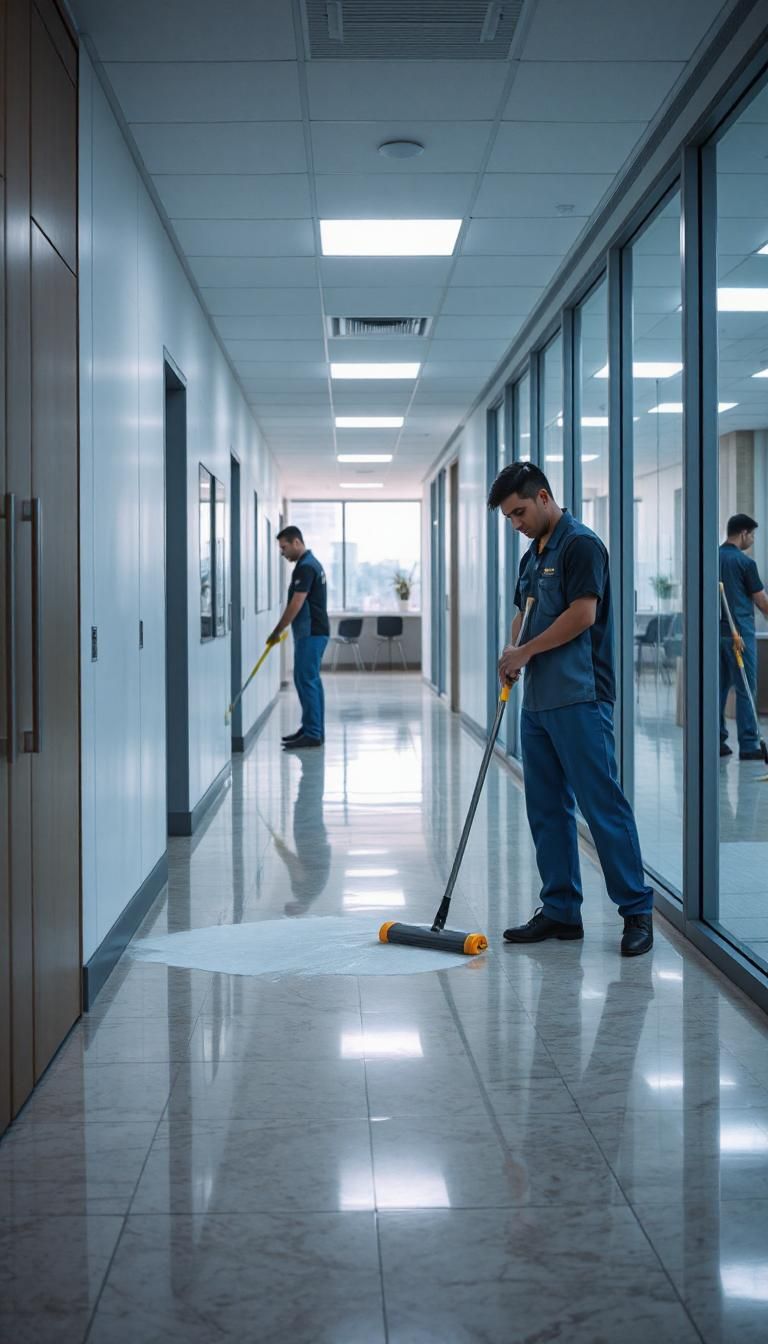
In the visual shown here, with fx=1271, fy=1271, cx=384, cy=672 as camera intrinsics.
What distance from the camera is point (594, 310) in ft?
19.7

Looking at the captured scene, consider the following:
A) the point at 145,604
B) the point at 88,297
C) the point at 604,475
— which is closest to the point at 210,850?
the point at 145,604

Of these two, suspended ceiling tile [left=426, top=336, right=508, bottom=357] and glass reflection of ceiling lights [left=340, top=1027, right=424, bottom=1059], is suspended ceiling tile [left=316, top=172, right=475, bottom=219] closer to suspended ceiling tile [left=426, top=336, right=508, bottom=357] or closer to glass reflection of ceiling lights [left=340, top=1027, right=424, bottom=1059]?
suspended ceiling tile [left=426, top=336, right=508, bottom=357]

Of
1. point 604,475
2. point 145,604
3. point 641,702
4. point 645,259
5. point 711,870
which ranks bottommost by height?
point 711,870

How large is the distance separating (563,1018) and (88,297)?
2308 millimetres

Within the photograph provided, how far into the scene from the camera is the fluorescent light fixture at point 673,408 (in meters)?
3.76

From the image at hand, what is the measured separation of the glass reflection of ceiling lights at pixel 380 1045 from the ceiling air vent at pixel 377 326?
4.81 m

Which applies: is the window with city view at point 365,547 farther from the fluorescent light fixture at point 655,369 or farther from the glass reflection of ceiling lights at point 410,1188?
the glass reflection of ceiling lights at point 410,1188

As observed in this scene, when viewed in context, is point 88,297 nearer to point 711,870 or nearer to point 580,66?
point 580,66

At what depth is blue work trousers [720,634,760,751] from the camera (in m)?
3.61

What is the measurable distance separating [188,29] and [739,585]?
2.18 meters

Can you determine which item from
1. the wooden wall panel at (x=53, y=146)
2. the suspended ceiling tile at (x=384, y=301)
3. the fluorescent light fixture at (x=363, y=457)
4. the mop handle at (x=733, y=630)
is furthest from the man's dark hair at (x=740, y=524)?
the fluorescent light fixture at (x=363, y=457)

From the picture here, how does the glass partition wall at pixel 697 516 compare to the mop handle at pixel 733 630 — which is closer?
the glass partition wall at pixel 697 516

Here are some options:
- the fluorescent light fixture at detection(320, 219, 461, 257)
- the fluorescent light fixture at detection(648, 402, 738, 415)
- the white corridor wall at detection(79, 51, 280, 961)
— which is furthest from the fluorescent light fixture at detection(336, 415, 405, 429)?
the fluorescent light fixture at detection(648, 402, 738, 415)

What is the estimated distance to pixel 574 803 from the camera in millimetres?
4062
